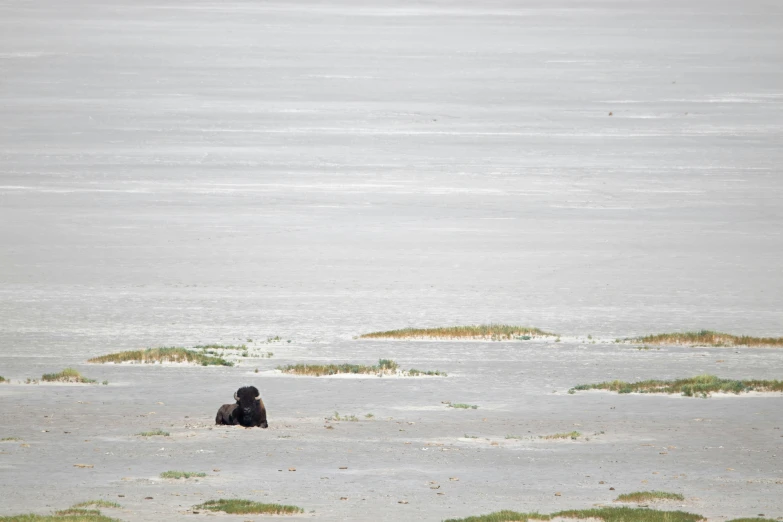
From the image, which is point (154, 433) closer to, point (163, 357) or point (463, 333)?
point (163, 357)

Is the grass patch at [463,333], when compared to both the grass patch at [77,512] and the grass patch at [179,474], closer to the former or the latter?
the grass patch at [179,474]

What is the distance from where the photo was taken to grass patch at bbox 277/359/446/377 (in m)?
25.4

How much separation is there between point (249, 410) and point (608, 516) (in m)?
6.03

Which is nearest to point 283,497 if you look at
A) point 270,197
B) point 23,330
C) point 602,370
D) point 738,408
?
point 738,408

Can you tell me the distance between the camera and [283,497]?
16266 mm

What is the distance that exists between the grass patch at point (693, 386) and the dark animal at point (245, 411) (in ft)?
19.6

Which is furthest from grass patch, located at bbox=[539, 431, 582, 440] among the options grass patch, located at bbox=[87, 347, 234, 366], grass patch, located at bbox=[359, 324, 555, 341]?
grass patch, located at bbox=[359, 324, 555, 341]

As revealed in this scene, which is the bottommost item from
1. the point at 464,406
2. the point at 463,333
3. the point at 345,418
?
the point at 345,418

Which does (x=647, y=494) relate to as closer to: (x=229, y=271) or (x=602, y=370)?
(x=602, y=370)

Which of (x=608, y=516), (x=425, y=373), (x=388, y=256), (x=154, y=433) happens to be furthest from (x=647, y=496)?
(x=388, y=256)

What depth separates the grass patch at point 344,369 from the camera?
25.4 meters

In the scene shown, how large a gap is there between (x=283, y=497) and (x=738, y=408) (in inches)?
339

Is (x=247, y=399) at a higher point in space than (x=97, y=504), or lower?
higher

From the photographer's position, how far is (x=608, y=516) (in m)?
15.1
